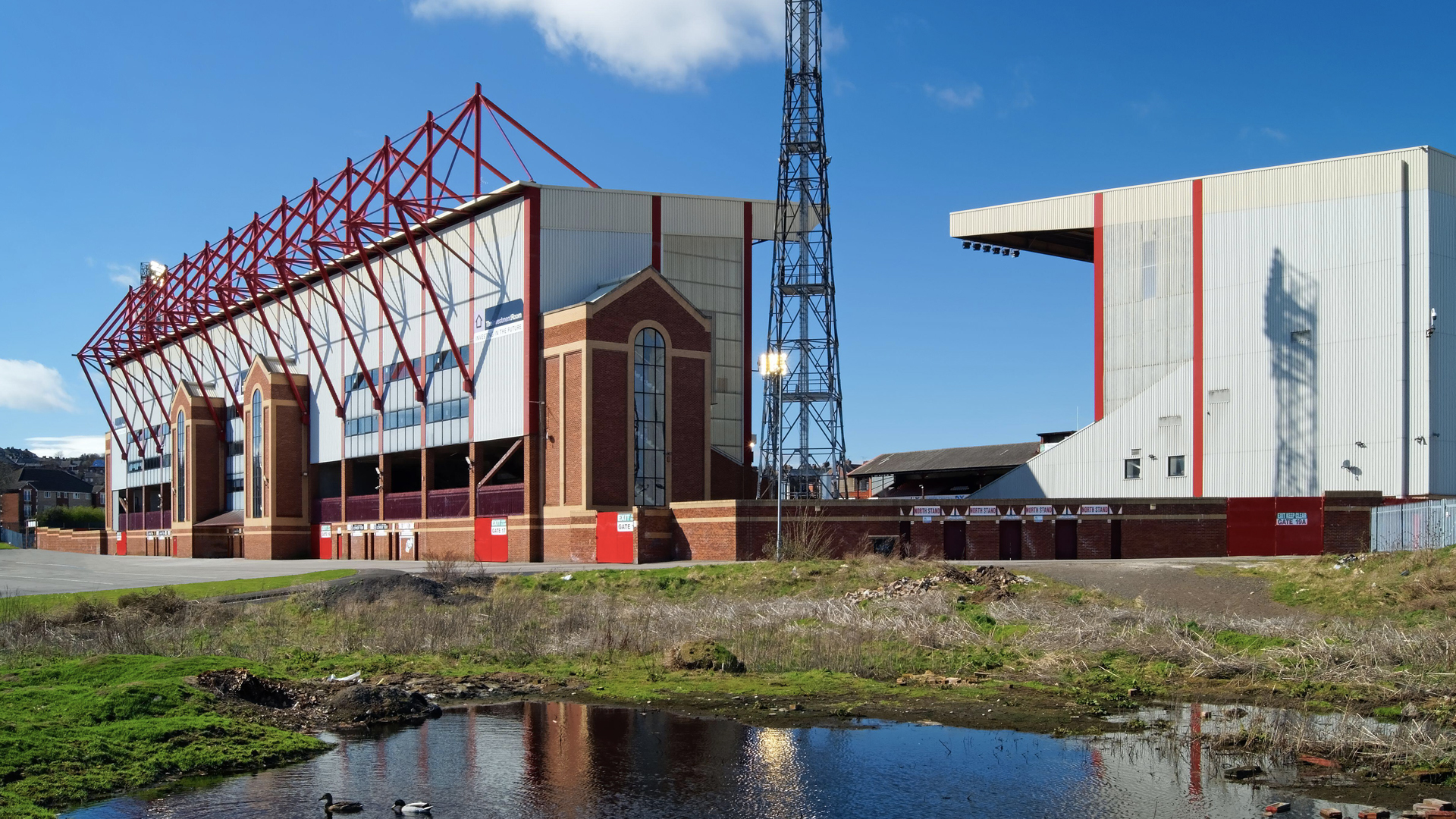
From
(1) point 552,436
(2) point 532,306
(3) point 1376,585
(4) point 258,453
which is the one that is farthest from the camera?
(4) point 258,453

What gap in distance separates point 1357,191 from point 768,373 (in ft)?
83.6

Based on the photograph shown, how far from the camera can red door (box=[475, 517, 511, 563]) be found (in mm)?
55906

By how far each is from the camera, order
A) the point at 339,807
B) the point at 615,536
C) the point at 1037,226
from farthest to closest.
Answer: the point at 1037,226
the point at 615,536
the point at 339,807

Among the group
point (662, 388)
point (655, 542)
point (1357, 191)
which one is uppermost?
point (1357, 191)

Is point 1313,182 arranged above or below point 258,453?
above

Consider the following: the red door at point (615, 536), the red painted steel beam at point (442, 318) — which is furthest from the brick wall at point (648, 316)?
the red painted steel beam at point (442, 318)

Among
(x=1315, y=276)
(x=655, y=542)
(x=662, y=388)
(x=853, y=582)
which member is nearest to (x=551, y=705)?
(x=853, y=582)

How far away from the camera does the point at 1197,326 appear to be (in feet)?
175

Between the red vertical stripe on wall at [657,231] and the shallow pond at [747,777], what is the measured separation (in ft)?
147

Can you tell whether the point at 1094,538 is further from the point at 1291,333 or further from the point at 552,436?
the point at 552,436

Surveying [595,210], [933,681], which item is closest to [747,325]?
[595,210]

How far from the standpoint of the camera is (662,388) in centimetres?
5591

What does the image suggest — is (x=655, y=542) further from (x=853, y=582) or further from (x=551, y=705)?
(x=551, y=705)

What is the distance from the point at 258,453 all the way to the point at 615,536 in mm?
39075
